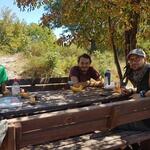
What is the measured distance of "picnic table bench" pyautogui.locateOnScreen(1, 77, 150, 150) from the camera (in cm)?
389

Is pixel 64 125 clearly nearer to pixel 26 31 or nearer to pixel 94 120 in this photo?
pixel 94 120

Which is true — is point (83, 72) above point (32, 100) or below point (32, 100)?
above

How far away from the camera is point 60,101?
5.70 m

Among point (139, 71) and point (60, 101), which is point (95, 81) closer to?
point (139, 71)

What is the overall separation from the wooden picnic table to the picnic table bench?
2 cm

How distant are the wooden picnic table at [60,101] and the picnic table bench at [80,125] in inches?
0.7

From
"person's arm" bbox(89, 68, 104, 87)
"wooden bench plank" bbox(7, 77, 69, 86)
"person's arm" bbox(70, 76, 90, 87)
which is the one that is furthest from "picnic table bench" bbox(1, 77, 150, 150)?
"wooden bench plank" bbox(7, 77, 69, 86)

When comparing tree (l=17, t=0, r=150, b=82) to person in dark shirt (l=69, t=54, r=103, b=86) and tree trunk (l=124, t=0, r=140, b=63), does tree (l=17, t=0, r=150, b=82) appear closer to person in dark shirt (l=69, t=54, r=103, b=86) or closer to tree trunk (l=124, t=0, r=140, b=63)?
tree trunk (l=124, t=0, r=140, b=63)

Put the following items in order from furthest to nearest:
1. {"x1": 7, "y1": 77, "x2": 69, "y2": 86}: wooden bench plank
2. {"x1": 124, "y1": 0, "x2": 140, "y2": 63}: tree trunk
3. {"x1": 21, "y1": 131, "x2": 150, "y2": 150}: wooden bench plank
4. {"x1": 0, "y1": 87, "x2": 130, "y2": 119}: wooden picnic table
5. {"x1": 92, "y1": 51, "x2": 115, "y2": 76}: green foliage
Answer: {"x1": 92, "y1": 51, "x2": 115, "y2": 76}: green foliage
{"x1": 124, "y1": 0, "x2": 140, "y2": 63}: tree trunk
{"x1": 7, "y1": 77, "x2": 69, "y2": 86}: wooden bench plank
{"x1": 0, "y1": 87, "x2": 130, "y2": 119}: wooden picnic table
{"x1": 21, "y1": 131, "x2": 150, "y2": 150}: wooden bench plank

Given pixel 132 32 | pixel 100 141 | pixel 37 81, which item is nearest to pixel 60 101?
pixel 100 141

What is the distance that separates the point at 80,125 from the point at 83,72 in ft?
11.3

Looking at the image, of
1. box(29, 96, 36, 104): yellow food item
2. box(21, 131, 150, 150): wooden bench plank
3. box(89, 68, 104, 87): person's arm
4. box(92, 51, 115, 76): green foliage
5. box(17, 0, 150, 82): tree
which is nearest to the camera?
box(21, 131, 150, 150): wooden bench plank

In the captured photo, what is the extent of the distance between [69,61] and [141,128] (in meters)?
16.2

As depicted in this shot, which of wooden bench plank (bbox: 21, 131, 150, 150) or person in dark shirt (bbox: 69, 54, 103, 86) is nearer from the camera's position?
wooden bench plank (bbox: 21, 131, 150, 150)
